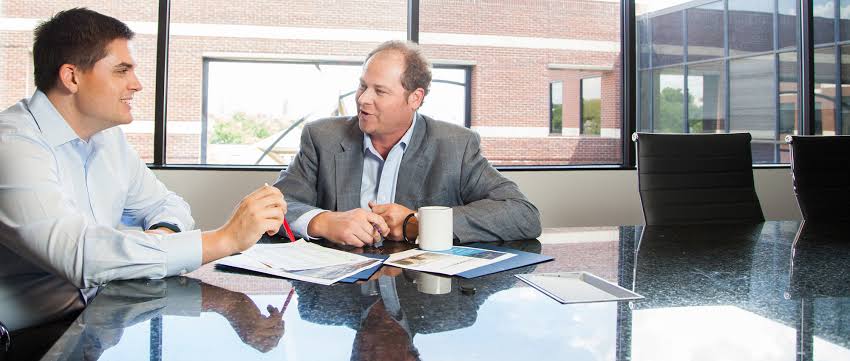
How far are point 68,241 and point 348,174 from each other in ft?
3.29

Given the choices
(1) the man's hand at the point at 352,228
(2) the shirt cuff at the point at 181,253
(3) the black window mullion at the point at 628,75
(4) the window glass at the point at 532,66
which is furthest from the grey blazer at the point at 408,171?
(4) the window glass at the point at 532,66

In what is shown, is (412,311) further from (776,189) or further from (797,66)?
(797,66)

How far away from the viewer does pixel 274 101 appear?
188 inches

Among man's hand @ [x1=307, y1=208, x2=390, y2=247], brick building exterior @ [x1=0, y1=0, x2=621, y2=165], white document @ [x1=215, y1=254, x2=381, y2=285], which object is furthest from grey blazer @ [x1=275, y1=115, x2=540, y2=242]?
brick building exterior @ [x1=0, y1=0, x2=621, y2=165]

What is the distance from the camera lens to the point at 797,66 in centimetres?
495

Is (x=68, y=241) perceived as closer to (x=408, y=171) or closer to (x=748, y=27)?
(x=408, y=171)

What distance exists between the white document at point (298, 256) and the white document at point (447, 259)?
0.09 m

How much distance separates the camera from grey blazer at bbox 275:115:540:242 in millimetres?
2023

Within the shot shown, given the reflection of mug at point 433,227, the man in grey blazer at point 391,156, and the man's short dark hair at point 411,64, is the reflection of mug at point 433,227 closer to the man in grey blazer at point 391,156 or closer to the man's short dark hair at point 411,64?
the man in grey blazer at point 391,156

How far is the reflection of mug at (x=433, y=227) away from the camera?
150 cm

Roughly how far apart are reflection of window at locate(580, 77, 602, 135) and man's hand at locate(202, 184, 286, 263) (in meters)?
4.29

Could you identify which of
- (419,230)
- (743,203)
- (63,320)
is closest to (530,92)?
(743,203)

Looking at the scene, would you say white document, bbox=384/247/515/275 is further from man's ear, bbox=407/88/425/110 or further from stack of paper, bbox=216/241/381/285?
man's ear, bbox=407/88/425/110

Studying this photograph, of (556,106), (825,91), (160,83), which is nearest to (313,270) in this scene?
(160,83)
